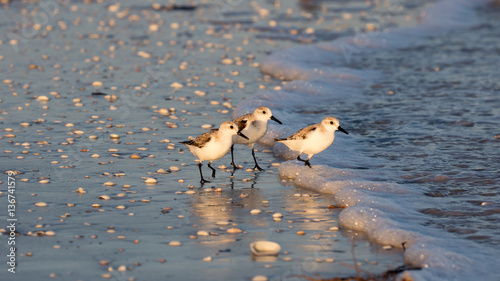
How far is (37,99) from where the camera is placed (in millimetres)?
15461

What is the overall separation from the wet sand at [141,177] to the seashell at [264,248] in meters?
0.10

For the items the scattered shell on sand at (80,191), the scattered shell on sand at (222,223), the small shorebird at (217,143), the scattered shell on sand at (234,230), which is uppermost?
the small shorebird at (217,143)

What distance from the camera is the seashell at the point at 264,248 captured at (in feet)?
24.8

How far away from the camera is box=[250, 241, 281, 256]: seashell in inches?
298

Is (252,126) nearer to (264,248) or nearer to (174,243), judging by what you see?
(174,243)

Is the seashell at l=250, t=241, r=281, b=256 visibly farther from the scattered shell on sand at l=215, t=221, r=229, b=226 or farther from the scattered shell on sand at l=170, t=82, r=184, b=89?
the scattered shell on sand at l=170, t=82, r=184, b=89

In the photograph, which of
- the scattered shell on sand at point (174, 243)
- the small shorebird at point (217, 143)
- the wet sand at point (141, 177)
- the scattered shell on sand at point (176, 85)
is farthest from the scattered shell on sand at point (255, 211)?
the scattered shell on sand at point (176, 85)

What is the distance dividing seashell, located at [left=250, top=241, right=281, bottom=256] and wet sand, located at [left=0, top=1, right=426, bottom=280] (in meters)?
0.10

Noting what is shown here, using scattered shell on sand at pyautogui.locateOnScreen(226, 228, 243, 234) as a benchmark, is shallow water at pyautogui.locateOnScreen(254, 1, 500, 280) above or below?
above

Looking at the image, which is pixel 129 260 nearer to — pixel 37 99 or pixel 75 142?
pixel 75 142

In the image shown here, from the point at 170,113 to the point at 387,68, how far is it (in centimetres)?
797

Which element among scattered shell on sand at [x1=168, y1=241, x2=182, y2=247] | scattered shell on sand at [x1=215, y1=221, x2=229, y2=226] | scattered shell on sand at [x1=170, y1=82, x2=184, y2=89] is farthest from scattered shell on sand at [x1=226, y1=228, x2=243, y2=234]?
scattered shell on sand at [x1=170, y1=82, x2=184, y2=89]

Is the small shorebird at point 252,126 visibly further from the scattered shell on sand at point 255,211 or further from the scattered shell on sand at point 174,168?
the scattered shell on sand at point 255,211

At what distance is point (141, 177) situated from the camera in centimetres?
1065
